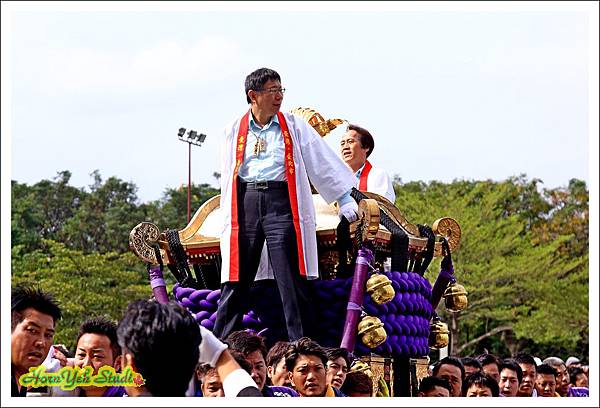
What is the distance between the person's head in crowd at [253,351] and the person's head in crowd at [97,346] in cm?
57

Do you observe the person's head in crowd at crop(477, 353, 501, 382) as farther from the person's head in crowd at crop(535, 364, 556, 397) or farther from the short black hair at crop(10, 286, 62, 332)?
the short black hair at crop(10, 286, 62, 332)

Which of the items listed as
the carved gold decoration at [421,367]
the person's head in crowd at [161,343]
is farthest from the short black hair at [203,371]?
the carved gold decoration at [421,367]

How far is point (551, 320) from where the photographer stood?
29109 mm

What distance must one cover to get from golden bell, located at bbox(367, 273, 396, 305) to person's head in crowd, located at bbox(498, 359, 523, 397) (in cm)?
163

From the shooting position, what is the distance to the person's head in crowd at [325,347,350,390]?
5.13 meters

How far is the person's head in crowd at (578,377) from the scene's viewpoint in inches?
401

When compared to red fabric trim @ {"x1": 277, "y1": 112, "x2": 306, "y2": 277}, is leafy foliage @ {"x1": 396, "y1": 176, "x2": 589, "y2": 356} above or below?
above

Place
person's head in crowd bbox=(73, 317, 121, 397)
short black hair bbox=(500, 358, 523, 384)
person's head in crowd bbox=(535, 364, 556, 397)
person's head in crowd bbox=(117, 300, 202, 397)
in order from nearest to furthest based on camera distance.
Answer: person's head in crowd bbox=(117, 300, 202, 397) < person's head in crowd bbox=(73, 317, 121, 397) < short black hair bbox=(500, 358, 523, 384) < person's head in crowd bbox=(535, 364, 556, 397)

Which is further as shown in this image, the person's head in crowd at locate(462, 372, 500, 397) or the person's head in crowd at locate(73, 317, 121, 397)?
the person's head in crowd at locate(462, 372, 500, 397)

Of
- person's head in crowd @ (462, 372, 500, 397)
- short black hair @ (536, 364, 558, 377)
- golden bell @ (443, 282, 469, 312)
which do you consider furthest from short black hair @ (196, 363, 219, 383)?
→ short black hair @ (536, 364, 558, 377)

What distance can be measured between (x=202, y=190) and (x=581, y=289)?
36.9 feet

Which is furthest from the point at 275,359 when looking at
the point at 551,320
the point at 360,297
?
the point at 551,320

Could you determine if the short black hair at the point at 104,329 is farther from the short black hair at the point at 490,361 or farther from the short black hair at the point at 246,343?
the short black hair at the point at 490,361

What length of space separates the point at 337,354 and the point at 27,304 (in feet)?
5.06
